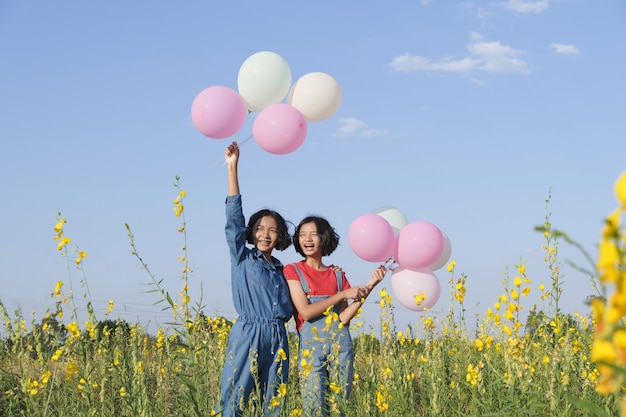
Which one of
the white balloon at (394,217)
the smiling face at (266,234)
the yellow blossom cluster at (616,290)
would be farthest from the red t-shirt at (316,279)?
the yellow blossom cluster at (616,290)

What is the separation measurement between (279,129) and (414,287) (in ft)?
5.48

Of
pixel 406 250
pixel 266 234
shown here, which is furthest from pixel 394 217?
pixel 266 234

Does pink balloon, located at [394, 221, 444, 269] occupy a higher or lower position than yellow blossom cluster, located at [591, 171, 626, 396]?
higher

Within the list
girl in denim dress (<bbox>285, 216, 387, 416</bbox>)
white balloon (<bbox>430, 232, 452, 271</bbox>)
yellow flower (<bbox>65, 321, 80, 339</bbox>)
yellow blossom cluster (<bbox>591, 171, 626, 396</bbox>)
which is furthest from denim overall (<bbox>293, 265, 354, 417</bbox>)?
yellow blossom cluster (<bbox>591, 171, 626, 396</bbox>)

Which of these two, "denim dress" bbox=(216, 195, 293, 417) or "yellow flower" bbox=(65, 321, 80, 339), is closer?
"yellow flower" bbox=(65, 321, 80, 339)

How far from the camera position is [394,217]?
5422 mm

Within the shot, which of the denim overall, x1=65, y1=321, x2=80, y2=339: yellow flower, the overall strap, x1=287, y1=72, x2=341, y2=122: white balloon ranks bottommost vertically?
the denim overall

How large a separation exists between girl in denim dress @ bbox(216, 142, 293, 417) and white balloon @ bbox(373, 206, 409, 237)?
144 centimetres

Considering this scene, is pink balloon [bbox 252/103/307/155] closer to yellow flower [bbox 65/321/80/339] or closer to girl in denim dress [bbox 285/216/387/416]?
girl in denim dress [bbox 285/216/387/416]

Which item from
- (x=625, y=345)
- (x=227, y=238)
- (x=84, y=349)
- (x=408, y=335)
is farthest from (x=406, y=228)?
(x=625, y=345)

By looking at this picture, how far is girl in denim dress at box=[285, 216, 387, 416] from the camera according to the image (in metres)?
3.92

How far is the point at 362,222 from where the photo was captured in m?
5.02

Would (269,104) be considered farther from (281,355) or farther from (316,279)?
(281,355)

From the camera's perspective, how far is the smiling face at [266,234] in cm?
419
